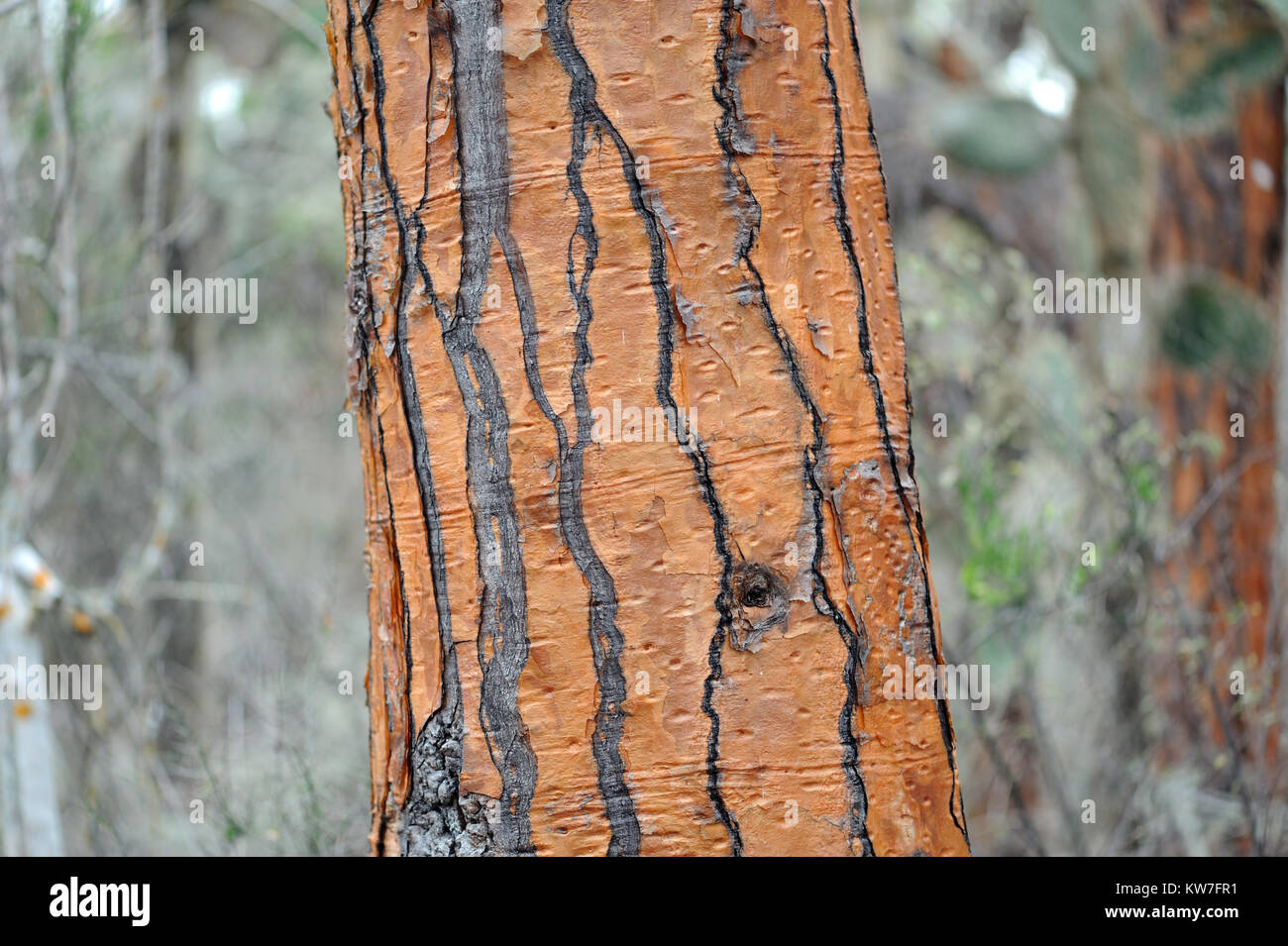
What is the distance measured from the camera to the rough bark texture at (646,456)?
1.04 meters

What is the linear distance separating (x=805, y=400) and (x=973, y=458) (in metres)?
2.93

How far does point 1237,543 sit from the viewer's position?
4.14 m

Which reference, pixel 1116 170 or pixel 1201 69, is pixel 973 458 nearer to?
pixel 1116 170

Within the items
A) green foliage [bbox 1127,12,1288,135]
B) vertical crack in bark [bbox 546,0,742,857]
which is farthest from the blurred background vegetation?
vertical crack in bark [bbox 546,0,742,857]

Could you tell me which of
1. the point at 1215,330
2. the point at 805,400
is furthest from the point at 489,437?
the point at 1215,330

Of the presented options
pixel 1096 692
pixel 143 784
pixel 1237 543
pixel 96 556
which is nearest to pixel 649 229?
pixel 143 784

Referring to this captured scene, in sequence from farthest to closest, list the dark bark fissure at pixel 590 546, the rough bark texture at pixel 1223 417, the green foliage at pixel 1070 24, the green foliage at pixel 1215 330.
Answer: the green foliage at pixel 1070 24 < the green foliage at pixel 1215 330 < the rough bark texture at pixel 1223 417 < the dark bark fissure at pixel 590 546

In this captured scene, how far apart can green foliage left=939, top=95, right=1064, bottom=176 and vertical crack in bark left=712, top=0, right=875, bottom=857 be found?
4.50 m

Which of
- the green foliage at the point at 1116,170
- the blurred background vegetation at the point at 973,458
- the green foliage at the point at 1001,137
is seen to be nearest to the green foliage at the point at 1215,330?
the blurred background vegetation at the point at 973,458

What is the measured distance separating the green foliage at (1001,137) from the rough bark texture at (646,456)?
4469 millimetres

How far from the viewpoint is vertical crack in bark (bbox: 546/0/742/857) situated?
1.04 metres

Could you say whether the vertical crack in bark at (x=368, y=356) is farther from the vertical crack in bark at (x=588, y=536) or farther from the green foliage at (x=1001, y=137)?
the green foliage at (x=1001, y=137)

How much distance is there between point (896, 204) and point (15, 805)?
484cm
